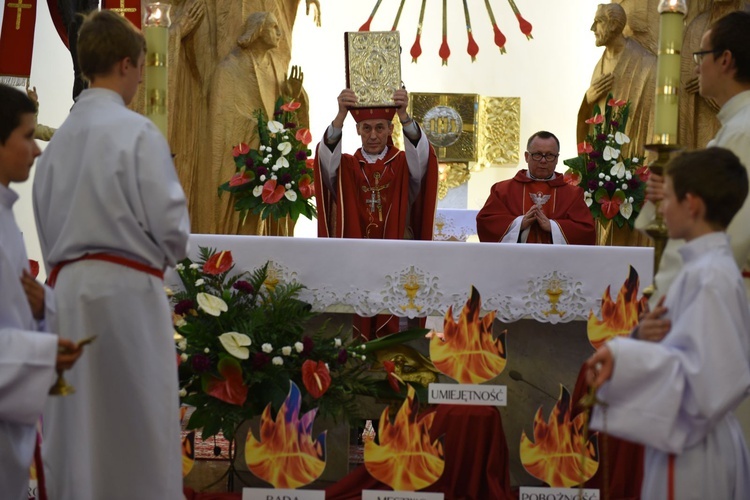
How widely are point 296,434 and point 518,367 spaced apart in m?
1.33

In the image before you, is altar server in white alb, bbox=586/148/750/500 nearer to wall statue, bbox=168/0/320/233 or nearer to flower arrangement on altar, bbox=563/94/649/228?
flower arrangement on altar, bbox=563/94/649/228


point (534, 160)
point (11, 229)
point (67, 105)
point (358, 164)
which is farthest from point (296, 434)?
point (67, 105)

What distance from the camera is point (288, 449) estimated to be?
12.7 feet

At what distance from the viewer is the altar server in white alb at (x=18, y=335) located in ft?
8.43

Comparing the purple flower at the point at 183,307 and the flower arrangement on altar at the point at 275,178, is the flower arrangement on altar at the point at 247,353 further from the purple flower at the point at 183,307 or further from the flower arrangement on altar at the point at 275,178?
the flower arrangement on altar at the point at 275,178

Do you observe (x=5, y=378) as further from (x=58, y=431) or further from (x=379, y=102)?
(x=379, y=102)

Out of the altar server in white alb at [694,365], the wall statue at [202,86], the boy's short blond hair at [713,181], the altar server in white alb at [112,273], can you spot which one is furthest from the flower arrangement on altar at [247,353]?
the wall statue at [202,86]

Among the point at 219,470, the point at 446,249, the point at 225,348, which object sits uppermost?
the point at 446,249

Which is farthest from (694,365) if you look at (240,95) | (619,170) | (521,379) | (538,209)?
(240,95)

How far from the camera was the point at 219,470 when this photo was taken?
4863 millimetres

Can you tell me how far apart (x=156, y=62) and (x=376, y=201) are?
2.45m

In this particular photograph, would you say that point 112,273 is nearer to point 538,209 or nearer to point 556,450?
point 556,450

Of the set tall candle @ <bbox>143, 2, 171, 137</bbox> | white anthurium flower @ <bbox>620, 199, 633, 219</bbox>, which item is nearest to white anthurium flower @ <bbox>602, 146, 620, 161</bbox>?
white anthurium flower @ <bbox>620, 199, 633, 219</bbox>

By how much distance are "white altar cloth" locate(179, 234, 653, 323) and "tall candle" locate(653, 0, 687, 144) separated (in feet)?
3.69
